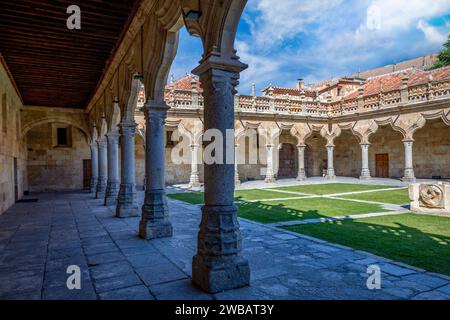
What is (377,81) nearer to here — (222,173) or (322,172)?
(322,172)

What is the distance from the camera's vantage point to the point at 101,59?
27.7ft

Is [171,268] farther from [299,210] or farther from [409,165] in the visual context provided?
[409,165]

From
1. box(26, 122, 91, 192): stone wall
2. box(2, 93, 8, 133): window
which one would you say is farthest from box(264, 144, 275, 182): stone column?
box(2, 93, 8, 133): window

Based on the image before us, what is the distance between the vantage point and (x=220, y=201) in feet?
11.5

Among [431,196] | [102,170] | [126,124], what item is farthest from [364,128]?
[126,124]

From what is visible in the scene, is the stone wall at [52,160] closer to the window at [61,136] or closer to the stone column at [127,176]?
the window at [61,136]

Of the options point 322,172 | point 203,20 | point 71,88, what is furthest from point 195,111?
point 203,20

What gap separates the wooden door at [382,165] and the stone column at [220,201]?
71.5ft

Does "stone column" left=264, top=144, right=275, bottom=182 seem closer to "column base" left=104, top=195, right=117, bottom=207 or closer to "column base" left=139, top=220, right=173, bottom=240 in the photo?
"column base" left=104, top=195, right=117, bottom=207

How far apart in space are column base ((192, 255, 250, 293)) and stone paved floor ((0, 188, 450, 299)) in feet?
0.30

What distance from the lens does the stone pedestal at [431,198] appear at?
25.5 ft

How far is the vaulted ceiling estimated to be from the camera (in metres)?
5.59
